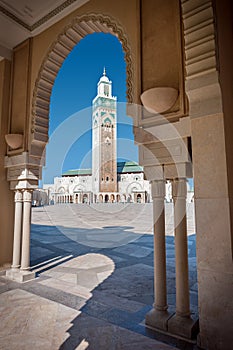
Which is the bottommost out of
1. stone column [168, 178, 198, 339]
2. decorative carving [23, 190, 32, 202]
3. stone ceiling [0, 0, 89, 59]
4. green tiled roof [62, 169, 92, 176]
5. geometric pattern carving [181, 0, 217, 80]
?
stone column [168, 178, 198, 339]

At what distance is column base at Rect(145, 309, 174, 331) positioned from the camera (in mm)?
2094

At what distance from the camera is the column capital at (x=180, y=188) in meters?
2.23

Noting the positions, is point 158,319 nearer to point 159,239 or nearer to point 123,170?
point 159,239

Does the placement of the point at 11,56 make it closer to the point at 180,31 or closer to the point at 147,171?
the point at 180,31

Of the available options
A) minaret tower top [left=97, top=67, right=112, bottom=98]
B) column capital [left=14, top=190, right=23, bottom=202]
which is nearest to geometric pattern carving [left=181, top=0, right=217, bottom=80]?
column capital [left=14, top=190, right=23, bottom=202]

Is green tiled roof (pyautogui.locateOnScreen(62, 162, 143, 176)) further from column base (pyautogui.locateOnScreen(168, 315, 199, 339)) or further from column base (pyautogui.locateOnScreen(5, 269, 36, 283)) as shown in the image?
column base (pyautogui.locateOnScreen(168, 315, 199, 339))

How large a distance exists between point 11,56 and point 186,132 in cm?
341

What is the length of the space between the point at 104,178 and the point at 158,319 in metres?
45.3

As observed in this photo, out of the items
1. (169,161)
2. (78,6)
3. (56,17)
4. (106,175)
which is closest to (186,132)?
(169,161)

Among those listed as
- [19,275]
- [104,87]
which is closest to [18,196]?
[19,275]

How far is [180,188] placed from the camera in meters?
2.23

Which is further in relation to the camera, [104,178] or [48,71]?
[104,178]

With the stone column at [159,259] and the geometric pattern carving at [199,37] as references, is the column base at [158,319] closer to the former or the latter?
the stone column at [159,259]

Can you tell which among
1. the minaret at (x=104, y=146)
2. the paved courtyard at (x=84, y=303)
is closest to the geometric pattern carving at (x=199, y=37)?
the paved courtyard at (x=84, y=303)
